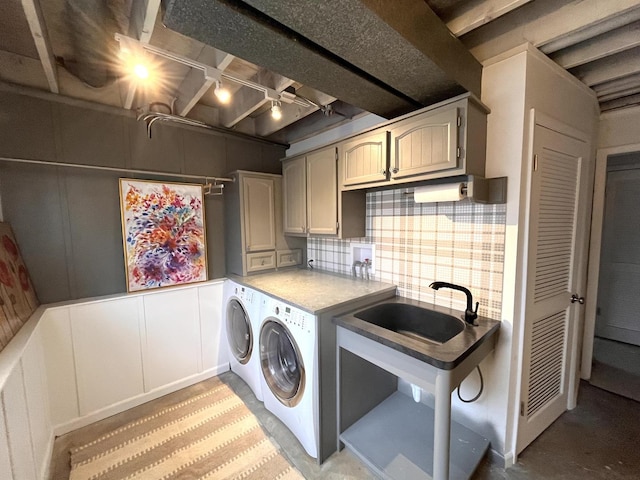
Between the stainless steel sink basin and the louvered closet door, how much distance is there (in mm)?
433

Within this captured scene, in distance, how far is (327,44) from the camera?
3.66 ft

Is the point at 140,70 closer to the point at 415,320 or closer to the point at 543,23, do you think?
the point at 543,23

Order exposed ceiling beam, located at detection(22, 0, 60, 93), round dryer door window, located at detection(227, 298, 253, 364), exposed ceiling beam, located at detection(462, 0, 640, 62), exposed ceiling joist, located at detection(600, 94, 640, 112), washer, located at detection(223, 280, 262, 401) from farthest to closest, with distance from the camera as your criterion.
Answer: round dryer door window, located at detection(227, 298, 253, 364)
washer, located at detection(223, 280, 262, 401)
exposed ceiling joist, located at detection(600, 94, 640, 112)
exposed ceiling beam, located at detection(462, 0, 640, 62)
exposed ceiling beam, located at detection(22, 0, 60, 93)

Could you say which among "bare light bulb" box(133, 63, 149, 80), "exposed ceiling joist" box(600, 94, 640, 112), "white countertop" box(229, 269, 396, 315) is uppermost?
"exposed ceiling joist" box(600, 94, 640, 112)

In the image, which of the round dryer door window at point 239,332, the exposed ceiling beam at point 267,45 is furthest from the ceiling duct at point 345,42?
the round dryer door window at point 239,332

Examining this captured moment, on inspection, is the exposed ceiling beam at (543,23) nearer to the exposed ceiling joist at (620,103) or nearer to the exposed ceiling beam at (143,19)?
the exposed ceiling joist at (620,103)

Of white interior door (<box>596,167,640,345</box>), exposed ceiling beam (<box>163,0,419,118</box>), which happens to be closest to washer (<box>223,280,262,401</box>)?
exposed ceiling beam (<box>163,0,419,118</box>)

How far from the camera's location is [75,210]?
78.8 inches

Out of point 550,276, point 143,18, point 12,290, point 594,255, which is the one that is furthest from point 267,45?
point 594,255

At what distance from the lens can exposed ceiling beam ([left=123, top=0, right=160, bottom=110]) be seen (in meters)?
1.13

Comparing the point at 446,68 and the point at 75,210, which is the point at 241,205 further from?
the point at 446,68

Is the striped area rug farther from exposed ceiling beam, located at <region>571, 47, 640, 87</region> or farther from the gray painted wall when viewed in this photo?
exposed ceiling beam, located at <region>571, 47, 640, 87</region>

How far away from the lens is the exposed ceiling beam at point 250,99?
183 cm

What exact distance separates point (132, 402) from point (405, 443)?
2211mm
